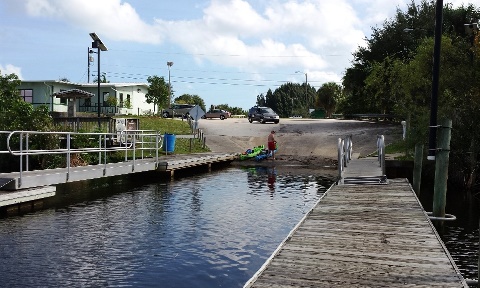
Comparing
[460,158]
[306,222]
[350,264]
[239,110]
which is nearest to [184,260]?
[306,222]

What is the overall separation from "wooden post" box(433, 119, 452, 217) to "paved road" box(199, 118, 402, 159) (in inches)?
A: 837

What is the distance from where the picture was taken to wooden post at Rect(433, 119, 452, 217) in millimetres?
13578

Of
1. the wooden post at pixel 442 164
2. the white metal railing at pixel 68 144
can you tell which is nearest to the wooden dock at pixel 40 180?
the white metal railing at pixel 68 144

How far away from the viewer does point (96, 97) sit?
62250 mm

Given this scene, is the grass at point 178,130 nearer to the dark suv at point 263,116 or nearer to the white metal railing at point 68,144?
the white metal railing at point 68,144

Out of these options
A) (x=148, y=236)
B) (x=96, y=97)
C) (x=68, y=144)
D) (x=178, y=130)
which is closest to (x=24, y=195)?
(x=68, y=144)

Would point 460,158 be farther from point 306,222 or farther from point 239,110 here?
point 239,110

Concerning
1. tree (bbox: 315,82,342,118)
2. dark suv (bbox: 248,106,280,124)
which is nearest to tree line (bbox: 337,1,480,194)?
dark suv (bbox: 248,106,280,124)

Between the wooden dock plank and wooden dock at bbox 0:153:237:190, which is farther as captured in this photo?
wooden dock at bbox 0:153:237:190

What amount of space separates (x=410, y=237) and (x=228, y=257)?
145 inches

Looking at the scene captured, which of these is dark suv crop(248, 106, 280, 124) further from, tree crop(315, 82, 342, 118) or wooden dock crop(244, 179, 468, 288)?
wooden dock crop(244, 179, 468, 288)

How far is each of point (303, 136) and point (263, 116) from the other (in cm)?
1217

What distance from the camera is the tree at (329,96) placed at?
283 ft

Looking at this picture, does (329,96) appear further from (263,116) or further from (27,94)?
(27,94)
